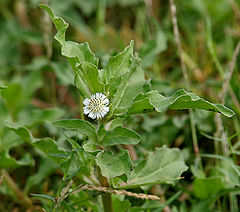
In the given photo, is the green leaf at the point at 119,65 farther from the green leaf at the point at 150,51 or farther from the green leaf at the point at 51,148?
the green leaf at the point at 150,51

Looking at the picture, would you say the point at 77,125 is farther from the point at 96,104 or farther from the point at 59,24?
the point at 59,24

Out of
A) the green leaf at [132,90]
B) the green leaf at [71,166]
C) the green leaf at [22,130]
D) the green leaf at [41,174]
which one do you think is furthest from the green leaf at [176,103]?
the green leaf at [41,174]

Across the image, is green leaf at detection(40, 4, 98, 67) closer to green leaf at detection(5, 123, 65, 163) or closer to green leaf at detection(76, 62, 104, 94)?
green leaf at detection(76, 62, 104, 94)

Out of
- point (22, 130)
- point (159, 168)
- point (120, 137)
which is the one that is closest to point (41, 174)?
point (22, 130)

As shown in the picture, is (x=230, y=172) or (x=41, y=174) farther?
(x=41, y=174)

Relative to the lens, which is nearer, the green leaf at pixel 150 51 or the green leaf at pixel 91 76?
the green leaf at pixel 91 76

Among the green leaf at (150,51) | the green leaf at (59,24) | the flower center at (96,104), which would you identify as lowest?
the flower center at (96,104)

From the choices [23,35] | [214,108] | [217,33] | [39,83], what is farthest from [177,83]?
[214,108]

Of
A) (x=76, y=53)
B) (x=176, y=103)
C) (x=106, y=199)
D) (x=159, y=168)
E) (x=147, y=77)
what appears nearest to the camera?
(x=176, y=103)
